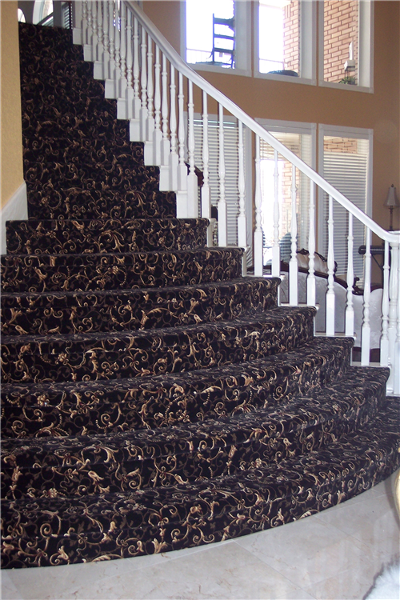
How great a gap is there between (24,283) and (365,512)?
1.96m

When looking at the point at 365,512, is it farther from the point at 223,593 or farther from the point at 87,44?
the point at 87,44

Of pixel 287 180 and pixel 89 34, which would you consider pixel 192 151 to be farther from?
pixel 287 180

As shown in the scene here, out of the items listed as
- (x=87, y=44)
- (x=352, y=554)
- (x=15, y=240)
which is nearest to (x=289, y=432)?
(x=352, y=554)

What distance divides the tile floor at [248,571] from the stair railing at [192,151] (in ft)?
4.82

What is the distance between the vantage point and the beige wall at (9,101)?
3234mm

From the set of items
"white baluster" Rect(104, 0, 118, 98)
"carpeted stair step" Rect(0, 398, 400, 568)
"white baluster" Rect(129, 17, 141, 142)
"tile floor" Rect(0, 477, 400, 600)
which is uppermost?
"white baluster" Rect(104, 0, 118, 98)

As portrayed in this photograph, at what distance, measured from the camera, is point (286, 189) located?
25.1ft

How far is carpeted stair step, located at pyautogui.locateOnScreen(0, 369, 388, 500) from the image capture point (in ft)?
6.93

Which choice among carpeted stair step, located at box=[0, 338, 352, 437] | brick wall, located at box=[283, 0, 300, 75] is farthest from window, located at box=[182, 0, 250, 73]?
carpeted stair step, located at box=[0, 338, 352, 437]

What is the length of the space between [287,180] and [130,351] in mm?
5594

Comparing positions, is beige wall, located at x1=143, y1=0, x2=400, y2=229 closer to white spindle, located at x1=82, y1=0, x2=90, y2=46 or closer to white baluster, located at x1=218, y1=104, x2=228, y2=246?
white spindle, located at x1=82, y1=0, x2=90, y2=46

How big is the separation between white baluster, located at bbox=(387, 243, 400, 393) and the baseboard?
2.25 m

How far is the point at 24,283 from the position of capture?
2908mm

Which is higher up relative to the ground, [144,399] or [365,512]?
[144,399]
